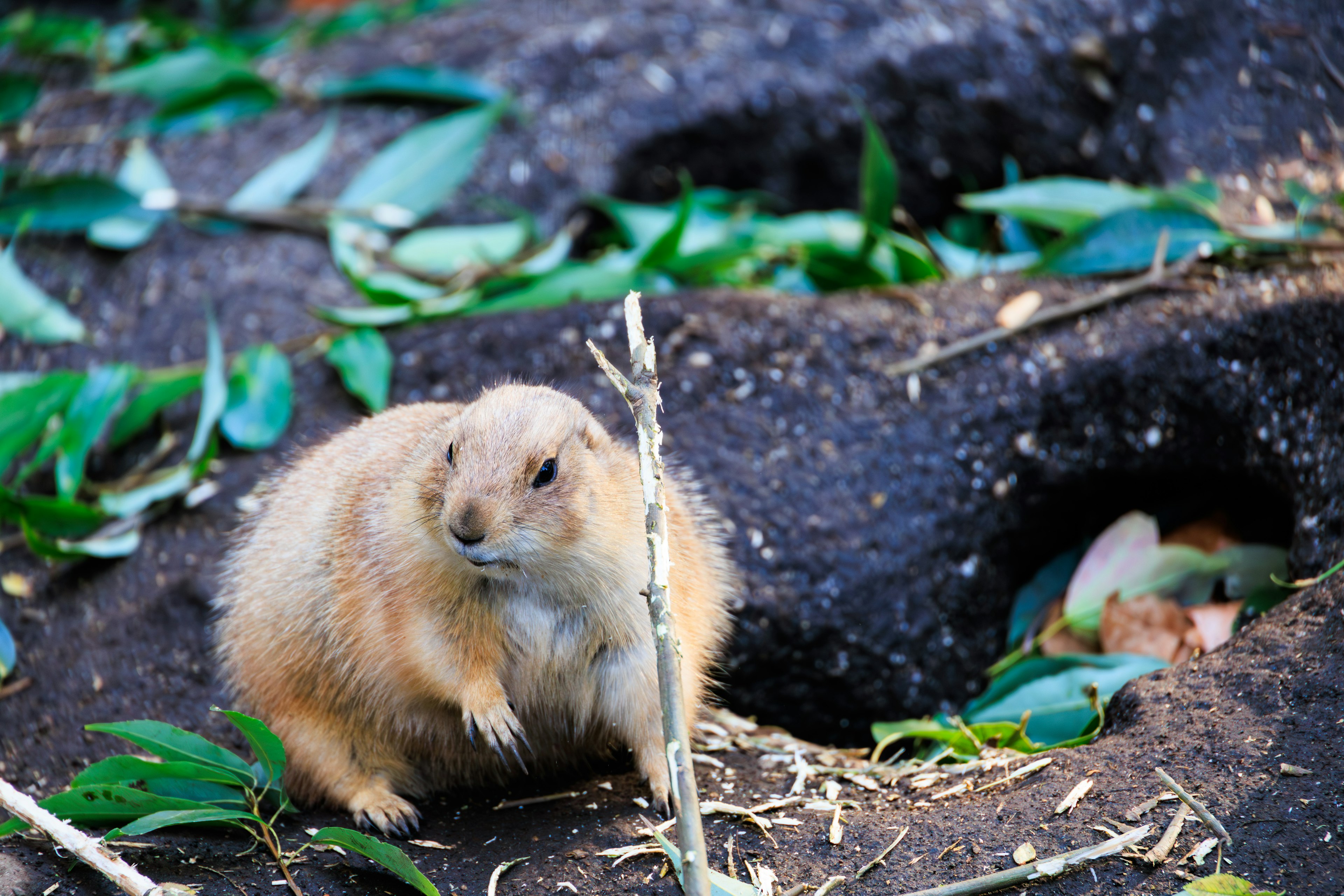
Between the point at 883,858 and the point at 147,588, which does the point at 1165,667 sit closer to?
the point at 883,858

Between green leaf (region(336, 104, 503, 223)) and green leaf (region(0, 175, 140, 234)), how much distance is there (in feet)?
4.25

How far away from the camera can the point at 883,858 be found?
316 centimetres

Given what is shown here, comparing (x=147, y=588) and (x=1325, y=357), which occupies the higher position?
(x=1325, y=357)

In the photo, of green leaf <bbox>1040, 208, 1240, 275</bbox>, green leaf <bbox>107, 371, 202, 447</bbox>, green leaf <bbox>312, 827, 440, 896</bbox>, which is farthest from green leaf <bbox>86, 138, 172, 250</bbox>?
green leaf <bbox>1040, 208, 1240, 275</bbox>

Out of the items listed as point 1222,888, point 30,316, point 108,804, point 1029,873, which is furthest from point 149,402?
point 1222,888

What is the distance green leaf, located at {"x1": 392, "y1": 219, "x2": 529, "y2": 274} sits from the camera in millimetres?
6375

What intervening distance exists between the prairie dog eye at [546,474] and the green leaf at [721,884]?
1.05 meters

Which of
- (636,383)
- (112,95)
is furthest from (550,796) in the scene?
(112,95)

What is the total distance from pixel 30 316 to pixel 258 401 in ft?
5.49

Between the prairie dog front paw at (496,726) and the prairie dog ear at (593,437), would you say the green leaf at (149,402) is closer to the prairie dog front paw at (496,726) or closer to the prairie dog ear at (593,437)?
the prairie dog ear at (593,437)

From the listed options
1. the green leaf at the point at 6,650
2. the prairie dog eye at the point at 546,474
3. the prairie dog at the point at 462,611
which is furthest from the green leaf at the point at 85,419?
the prairie dog eye at the point at 546,474

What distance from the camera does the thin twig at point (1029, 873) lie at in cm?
290

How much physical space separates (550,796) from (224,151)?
208 inches

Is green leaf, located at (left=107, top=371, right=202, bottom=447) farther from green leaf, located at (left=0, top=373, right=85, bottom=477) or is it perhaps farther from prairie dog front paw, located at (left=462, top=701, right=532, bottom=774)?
prairie dog front paw, located at (left=462, top=701, right=532, bottom=774)
